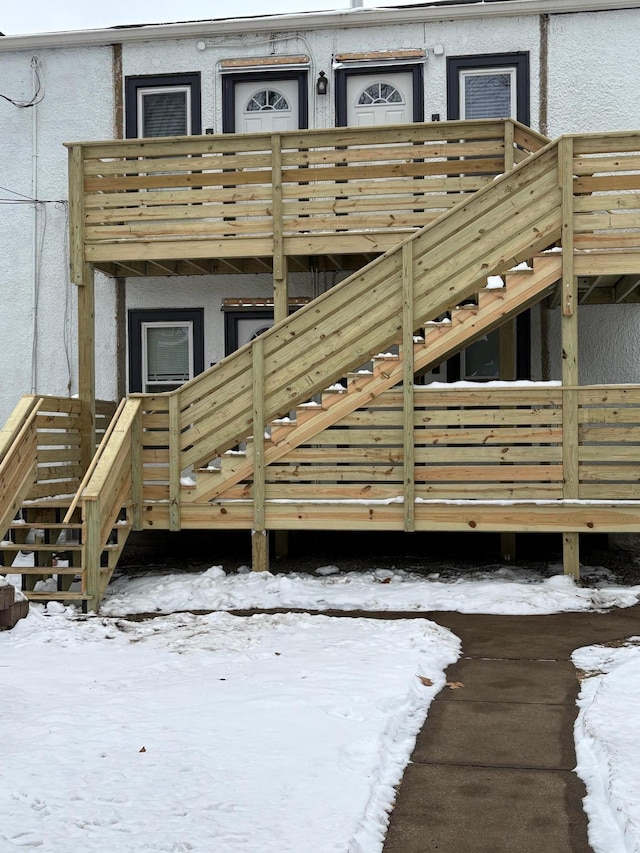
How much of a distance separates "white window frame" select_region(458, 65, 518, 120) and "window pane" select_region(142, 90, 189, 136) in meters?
3.94

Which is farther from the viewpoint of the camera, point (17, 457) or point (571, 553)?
point (571, 553)

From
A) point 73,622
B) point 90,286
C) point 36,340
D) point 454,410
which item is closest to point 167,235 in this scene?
point 90,286

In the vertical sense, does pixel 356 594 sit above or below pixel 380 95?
below

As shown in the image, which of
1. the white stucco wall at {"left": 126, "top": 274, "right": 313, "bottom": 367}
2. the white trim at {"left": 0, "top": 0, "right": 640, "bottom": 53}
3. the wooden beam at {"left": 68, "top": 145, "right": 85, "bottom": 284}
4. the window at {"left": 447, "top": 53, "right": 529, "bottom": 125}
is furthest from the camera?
the white stucco wall at {"left": 126, "top": 274, "right": 313, "bottom": 367}

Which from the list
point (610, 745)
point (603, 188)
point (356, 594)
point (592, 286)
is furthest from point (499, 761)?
point (592, 286)

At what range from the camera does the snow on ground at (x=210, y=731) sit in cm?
390

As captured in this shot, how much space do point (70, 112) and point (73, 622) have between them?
8505 millimetres

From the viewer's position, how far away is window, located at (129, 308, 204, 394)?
1350cm

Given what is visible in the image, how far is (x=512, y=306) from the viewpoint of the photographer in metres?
10.1

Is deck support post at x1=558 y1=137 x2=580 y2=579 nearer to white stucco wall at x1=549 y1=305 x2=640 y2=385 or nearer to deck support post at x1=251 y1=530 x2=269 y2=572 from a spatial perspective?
white stucco wall at x1=549 y1=305 x2=640 y2=385

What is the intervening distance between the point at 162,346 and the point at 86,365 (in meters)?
2.24

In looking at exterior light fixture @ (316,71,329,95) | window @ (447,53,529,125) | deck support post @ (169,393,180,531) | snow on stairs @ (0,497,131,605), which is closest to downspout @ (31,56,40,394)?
snow on stairs @ (0,497,131,605)

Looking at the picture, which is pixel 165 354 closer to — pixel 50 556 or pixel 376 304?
pixel 376 304

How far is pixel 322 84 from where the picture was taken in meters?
13.2
